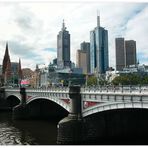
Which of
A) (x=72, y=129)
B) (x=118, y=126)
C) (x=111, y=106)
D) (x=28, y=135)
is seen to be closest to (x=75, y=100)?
(x=72, y=129)

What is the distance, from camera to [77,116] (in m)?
42.5

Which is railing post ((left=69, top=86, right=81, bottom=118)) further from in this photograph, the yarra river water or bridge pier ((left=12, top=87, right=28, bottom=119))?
bridge pier ((left=12, top=87, right=28, bottom=119))

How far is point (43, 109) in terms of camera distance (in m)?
74.5

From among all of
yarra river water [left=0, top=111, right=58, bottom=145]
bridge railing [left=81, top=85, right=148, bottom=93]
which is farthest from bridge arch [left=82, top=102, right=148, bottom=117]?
yarra river water [left=0, top=111, right=58, bottom=145]

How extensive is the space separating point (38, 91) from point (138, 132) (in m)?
27.5

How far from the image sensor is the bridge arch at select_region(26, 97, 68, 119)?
239 ft

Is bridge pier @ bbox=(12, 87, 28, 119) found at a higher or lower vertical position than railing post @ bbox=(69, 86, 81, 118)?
lower

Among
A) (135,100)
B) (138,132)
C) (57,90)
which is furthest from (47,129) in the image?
(135,100)

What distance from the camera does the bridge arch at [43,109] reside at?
239 ft

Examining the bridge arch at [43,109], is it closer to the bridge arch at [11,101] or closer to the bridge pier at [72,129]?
the bridge arch at [11,101]

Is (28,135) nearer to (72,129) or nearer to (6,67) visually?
(72,129)

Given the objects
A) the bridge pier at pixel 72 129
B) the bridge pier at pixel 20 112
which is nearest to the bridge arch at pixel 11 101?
the bridge pier at pixel 20 112

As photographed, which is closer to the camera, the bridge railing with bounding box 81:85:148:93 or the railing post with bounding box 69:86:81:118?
the bridge railing with bounding box 81:85:148:93

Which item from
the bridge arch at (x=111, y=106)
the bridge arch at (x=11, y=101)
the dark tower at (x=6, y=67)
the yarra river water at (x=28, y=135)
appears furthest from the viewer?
the dark tower at (x=6, y=67)
